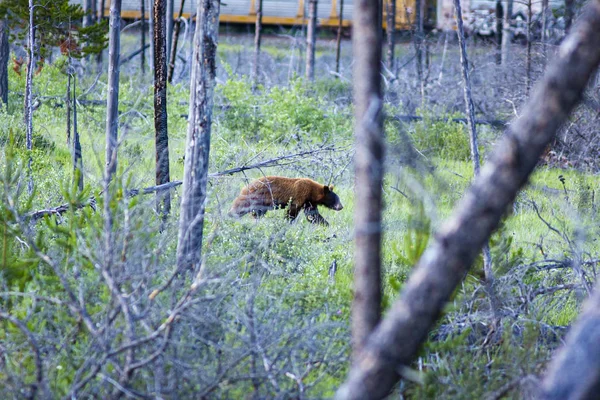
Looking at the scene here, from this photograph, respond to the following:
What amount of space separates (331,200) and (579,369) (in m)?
7.12


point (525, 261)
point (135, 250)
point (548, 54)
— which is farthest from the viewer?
point (548, 54)

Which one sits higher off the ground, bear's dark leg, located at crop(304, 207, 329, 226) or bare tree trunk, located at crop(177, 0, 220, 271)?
bare tree trunk, located at crop(177, 0, 220, 271)

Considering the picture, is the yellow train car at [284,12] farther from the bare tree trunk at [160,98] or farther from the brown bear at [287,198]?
the bare tree trunk at [160,98]

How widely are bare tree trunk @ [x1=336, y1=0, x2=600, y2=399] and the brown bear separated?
552 centimetres

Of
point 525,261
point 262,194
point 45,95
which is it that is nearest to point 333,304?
point 525,261

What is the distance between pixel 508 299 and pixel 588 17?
9.75 ft

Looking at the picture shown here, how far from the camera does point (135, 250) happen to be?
4164 millimetres

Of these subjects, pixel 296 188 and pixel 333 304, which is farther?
pixel 296 188

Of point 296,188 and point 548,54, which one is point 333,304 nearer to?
point 296,188

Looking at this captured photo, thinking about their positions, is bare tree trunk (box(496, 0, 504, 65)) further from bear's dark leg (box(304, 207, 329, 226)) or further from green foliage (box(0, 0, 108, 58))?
bear's dark leg (box(304, 207, 329, 226))

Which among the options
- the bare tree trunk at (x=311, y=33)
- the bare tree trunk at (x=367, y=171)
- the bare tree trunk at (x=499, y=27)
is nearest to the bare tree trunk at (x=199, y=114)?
the bare tree trunk at (x=367, y=171)

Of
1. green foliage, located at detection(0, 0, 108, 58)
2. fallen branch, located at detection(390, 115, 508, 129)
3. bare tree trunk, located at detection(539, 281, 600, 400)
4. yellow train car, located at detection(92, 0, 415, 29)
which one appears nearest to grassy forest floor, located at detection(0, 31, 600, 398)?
bare tree trunk, located at detection(539, 281, 600, 400)

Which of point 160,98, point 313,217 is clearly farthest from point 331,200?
point 160,98

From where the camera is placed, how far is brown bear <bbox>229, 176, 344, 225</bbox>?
8797 mm
